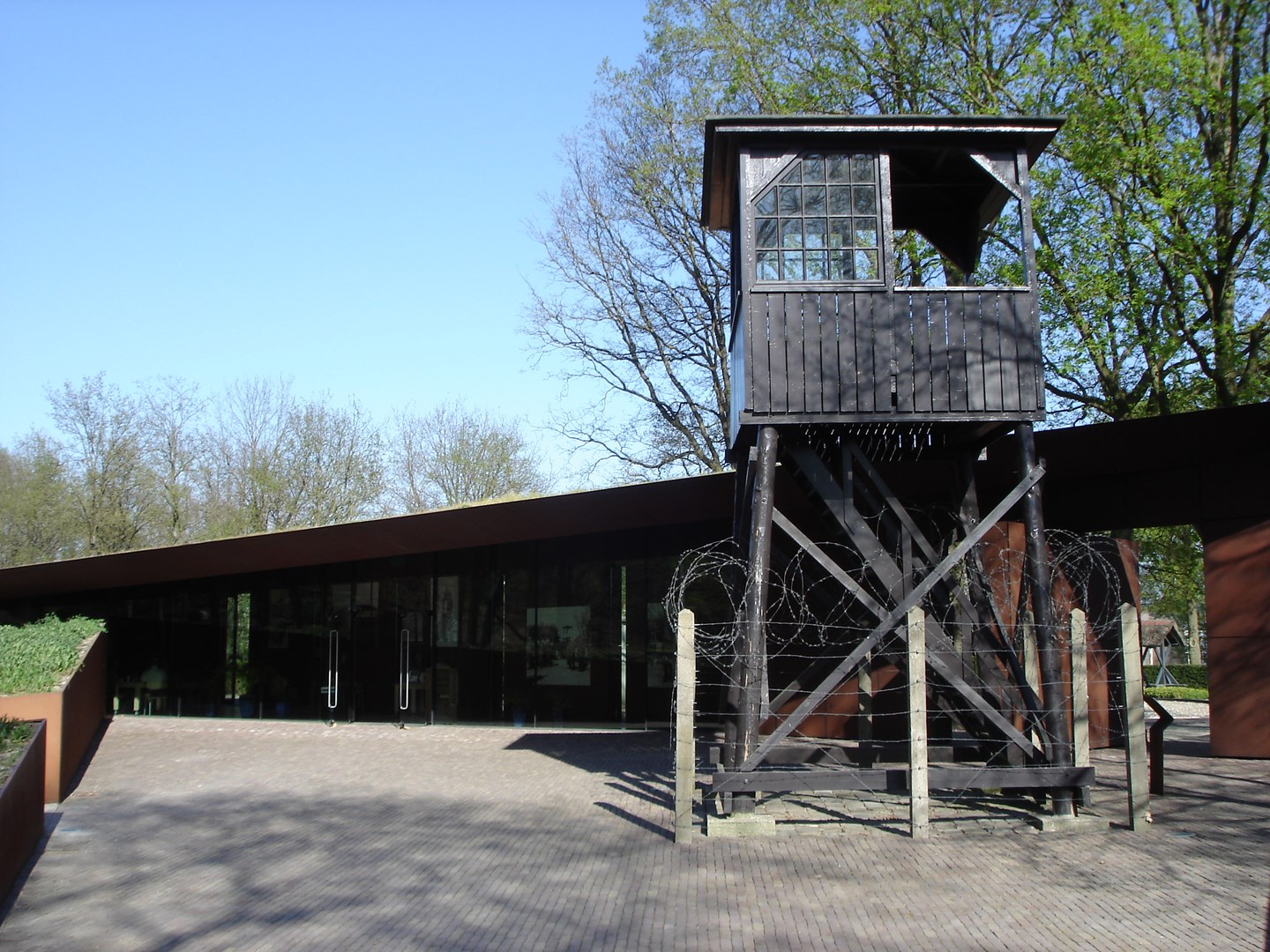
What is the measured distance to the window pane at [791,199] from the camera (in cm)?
995

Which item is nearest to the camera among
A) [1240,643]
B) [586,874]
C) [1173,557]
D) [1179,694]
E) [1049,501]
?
[586,874]

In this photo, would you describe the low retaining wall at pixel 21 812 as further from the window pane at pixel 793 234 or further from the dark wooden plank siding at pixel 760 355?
the window pane at pixel 793 234

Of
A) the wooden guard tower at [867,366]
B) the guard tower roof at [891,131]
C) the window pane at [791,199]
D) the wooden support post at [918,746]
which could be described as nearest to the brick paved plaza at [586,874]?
the wooden support post at [918,746]

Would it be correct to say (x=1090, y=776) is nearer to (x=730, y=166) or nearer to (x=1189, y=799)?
→ (x=1189, y=799)

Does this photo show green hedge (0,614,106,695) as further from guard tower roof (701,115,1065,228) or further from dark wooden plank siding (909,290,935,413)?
dark wooden plank siding (909,290,935,413)

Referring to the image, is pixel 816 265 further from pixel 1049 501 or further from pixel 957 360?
pixel 1049 501

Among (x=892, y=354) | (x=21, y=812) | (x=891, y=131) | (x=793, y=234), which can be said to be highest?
(x=891, y=131)

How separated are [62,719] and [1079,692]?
9.95 m

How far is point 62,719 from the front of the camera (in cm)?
1143

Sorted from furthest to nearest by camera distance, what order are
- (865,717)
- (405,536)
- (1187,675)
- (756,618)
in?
(1187,675)
(405,536)
(865,717)
(756,618)

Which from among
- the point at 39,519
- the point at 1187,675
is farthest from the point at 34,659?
the point at 1187,675

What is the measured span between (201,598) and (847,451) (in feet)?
47.0

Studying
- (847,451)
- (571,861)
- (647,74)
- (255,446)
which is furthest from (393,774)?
(255,446)

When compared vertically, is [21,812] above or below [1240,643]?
below
